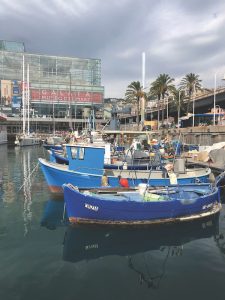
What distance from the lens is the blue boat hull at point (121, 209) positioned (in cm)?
1552

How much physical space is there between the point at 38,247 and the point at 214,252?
7508 mm

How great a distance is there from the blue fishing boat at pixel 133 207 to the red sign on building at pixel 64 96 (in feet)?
387

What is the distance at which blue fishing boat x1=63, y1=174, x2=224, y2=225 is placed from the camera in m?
15.5

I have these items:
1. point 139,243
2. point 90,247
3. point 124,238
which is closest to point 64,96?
point 124,238

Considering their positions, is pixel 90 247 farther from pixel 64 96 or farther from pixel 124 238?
pixel 64 96

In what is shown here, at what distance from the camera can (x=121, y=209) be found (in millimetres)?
15570

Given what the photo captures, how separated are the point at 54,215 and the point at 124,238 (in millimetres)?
5819

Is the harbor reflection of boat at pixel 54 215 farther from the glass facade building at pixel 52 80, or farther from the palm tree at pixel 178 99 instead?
the glass facade building at pixel 52 80

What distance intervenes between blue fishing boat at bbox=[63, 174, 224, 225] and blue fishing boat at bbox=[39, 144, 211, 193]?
4120mm

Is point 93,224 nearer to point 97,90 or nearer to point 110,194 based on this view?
point 110,194

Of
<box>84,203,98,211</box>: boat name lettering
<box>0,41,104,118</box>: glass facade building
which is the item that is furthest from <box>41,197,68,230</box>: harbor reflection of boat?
<box>0,41,104,118</box>: glass facade building

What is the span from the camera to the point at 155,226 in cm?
1631

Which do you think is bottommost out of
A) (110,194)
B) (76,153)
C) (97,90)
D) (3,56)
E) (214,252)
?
(214,252)


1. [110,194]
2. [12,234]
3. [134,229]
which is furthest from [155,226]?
[12,234]
